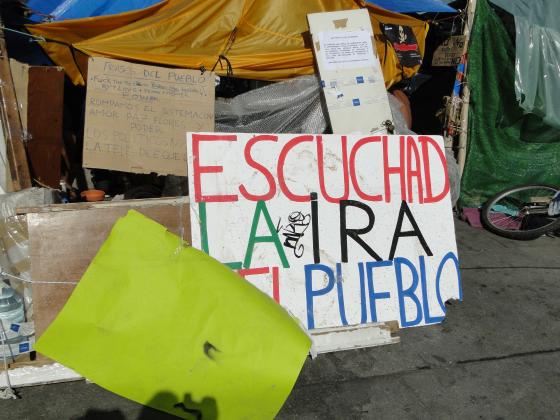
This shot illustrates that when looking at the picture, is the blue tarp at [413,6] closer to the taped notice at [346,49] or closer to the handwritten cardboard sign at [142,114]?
the taped notice at [346,49]

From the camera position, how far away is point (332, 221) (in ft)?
10.4

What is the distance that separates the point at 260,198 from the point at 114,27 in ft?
8.06

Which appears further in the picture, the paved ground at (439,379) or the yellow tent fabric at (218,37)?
the yellow tent fabric at (218,37)

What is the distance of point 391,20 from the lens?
4895mm

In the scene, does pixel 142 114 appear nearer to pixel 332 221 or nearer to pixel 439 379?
pixel 332 221

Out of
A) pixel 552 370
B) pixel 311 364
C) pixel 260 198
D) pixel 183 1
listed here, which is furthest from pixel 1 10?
pixel 552 370

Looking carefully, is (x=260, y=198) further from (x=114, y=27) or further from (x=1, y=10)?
(x=1, y=10)

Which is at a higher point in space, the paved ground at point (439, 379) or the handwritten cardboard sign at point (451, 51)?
the handwritten cardboard sign at point (451, 51)

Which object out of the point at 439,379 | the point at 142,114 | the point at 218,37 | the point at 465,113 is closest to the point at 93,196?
the point at 142,114

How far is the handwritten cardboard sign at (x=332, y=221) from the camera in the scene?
9.82 feet

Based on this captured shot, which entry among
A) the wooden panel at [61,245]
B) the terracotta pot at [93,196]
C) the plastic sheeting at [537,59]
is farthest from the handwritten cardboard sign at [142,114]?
the plastic sheeting at [537,59]

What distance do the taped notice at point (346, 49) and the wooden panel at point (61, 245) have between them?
2.42m

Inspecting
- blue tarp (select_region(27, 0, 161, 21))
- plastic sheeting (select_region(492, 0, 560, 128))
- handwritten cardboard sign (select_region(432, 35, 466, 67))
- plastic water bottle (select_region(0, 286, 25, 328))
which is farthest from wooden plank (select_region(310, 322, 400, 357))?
handwritten cardboard sign (select_region(432, 35, 466, 67))

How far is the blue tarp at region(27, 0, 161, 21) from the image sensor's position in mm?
4637
